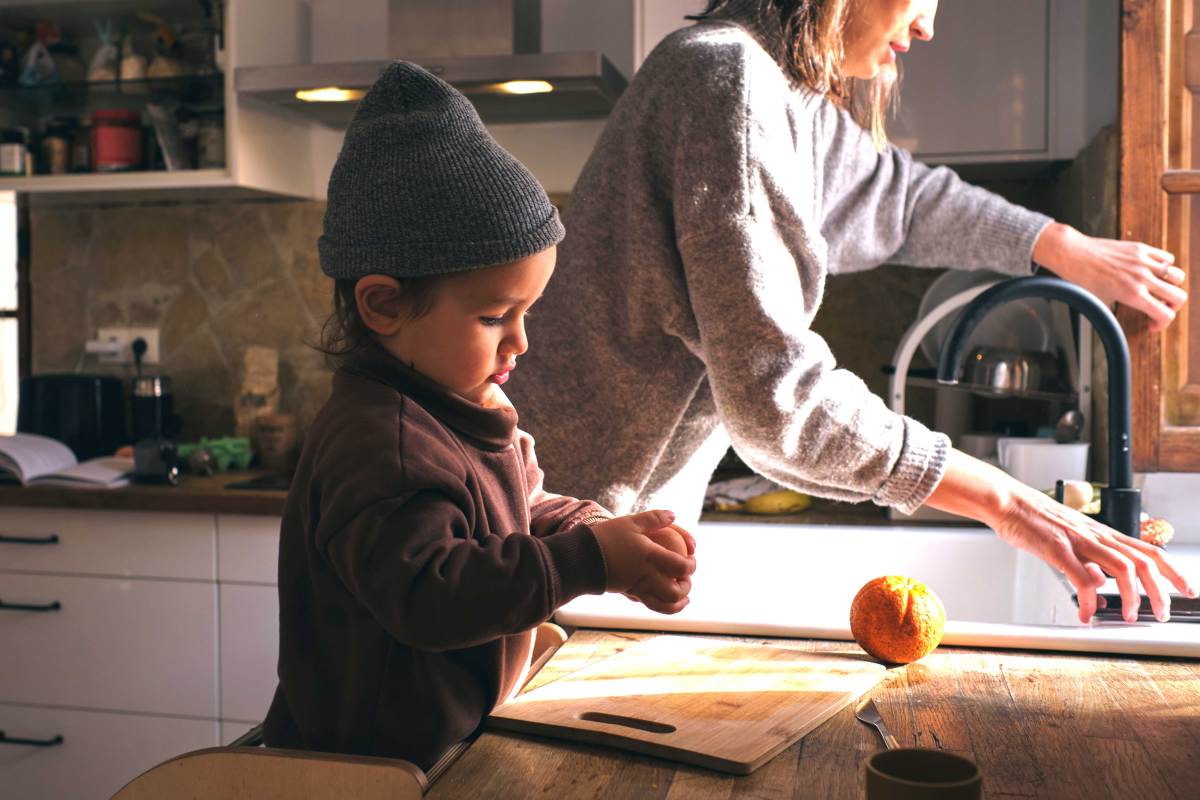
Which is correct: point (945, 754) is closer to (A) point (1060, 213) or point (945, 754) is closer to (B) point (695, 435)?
(B) point (695, 435)

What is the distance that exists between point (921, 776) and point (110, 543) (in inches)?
79.0

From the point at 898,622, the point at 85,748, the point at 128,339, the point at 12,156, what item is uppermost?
the point at 12,156

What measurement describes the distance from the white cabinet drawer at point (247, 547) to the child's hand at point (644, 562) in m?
1.50

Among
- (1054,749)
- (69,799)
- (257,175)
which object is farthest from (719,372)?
(69,799)

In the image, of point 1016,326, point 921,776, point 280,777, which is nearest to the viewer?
→ point 921,776

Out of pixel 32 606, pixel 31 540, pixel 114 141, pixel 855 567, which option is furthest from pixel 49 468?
pixel 855 567

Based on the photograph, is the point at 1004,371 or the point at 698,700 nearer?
the point at 698,700

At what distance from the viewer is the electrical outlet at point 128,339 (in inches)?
113

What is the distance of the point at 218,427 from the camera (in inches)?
111

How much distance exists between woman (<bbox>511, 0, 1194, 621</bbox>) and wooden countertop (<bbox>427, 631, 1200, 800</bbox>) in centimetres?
13

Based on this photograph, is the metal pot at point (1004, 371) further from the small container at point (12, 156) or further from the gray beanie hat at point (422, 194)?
the small container at point (12, 156)

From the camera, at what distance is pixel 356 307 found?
0.88 m

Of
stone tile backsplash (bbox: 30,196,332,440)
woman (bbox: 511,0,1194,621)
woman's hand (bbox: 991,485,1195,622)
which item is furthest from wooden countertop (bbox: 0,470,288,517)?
woman's hand (bbox: 991,485,1195,622)

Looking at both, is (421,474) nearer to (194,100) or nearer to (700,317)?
(700,317)
